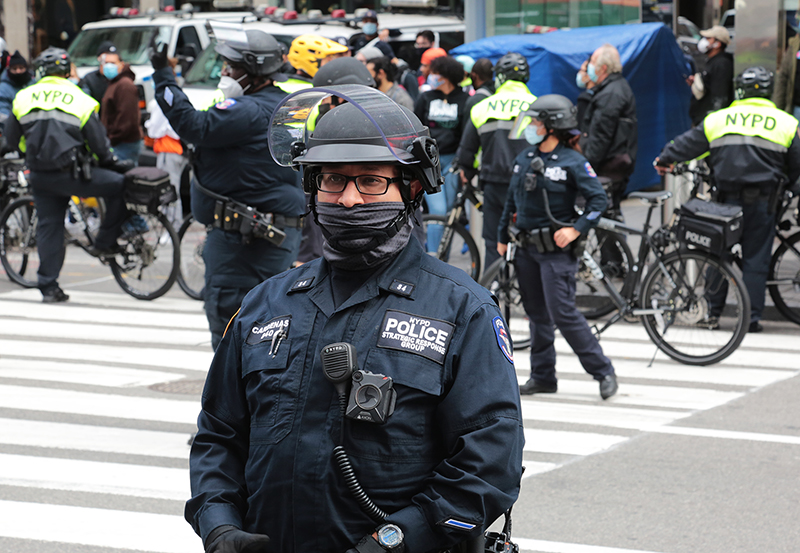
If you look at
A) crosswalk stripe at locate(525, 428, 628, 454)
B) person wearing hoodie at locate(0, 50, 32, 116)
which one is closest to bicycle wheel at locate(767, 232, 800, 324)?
crosswalk stripe at locate(525, 428, 628, 454)

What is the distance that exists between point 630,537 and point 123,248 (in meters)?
7.37

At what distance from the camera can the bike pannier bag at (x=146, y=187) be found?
1091 cm

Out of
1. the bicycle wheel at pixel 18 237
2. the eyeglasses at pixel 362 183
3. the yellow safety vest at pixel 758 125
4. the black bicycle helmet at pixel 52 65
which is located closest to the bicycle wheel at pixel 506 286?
the yellow safety vest at pixel 758 125

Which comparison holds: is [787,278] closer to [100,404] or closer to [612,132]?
[612,132]

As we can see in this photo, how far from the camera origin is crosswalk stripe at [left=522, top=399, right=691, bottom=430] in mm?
7117

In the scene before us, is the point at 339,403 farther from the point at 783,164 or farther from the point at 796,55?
the point at 796,55

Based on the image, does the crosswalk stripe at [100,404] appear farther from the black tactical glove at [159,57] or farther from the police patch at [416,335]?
the police patch at [416,335]

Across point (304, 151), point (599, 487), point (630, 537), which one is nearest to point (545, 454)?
point (599, 487)

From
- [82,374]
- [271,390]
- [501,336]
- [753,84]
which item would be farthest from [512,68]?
[271,390]

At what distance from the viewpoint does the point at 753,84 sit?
9.48 meters

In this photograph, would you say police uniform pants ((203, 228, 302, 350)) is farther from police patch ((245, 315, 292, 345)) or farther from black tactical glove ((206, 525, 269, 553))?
black tactical glove ((206, 525, 269, 553))

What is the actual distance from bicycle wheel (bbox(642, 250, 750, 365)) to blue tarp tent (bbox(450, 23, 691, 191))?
5.61 meters

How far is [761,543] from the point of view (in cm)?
502

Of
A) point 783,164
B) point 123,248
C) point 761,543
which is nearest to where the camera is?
point 761,543
